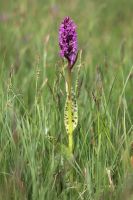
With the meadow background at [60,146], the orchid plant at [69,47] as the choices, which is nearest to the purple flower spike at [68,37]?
the orchid plant at [69,47]

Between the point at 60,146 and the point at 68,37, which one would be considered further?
the point at 60,146

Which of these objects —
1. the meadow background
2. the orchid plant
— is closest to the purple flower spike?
the orchid plant

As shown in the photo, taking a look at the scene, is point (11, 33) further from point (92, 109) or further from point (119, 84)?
point (92, 109)

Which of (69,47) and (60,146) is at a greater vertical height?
(69,47)

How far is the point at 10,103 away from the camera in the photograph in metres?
2.36

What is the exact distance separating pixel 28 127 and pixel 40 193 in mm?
356

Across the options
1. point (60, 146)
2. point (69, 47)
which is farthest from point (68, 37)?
point (60, 146)

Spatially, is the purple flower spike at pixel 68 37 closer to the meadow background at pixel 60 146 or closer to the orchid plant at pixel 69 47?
the orchid plant at pixel 69 47

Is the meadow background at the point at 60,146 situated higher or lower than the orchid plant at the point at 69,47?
lower

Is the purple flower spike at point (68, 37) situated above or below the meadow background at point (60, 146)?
above

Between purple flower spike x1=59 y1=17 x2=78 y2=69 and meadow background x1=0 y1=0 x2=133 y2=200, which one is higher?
purple flower spike x1=59 y1=17 x2=78 y2=69

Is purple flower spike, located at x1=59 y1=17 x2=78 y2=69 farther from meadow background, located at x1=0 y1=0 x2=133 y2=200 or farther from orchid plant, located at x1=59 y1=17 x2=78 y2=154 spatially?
meadow background, located at x1=0 y1=0 x2=133 y2=200

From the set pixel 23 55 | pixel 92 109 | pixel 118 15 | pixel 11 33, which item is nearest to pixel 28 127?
pixel 92 109

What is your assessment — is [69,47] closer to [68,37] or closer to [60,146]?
[68,37]
